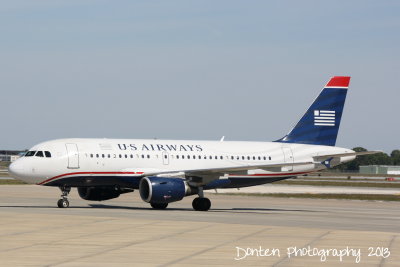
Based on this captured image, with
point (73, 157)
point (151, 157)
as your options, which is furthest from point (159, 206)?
point (73, 157)

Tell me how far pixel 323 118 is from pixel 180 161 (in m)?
10.5

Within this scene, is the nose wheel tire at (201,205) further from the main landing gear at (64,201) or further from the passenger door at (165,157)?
the main landing gear at (64,201)

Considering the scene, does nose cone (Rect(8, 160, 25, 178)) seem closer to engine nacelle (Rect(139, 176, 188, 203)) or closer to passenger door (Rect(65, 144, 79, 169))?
passenger door (Rect(65, 144, 79, 169))

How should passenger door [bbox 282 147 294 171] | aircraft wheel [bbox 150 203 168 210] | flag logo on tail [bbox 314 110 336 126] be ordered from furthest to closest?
flag logo on tail [bbox 314 110 336 126]
passenger door [bbox 282 147 294 171]
aircraft wheel [bbox 150 203 168 210]

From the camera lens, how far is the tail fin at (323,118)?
4897 centimetres

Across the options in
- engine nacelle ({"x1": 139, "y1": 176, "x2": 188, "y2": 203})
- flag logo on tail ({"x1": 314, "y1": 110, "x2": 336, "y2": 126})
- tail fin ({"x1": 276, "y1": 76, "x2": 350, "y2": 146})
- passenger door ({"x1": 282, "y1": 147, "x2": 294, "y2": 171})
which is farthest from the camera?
flag logo on tail ({"x1": 314, "y1": 110, "x2": 336, "y2": 126})

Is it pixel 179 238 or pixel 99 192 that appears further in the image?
pixel 99 192

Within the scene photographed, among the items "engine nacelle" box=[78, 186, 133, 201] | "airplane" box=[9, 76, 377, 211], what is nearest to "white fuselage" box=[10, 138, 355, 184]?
"airplane" box=[9, 76, 377, 211]

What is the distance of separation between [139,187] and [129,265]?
904 inches

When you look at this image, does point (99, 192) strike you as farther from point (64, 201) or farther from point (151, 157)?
point (151, 157)

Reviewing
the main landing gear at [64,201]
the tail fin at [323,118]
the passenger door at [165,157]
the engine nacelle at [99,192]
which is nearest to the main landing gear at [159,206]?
the engine nacelle at [99,192]

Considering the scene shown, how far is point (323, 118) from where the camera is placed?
4931 centimetres

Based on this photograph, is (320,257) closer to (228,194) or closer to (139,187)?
(139,187)

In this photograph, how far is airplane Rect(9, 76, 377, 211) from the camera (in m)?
40.3
